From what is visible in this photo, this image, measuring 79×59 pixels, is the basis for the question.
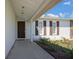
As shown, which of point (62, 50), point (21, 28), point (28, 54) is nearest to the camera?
point (28, 54)

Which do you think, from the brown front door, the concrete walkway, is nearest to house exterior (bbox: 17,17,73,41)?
the brown front door

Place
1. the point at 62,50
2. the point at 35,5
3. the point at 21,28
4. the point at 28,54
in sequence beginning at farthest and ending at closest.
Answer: the point at 21,28 → the point at 35,5 → the point at 62,50 → the point at 28,54

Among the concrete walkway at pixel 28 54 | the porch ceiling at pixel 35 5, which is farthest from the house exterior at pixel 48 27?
the concrete walkway at pixel 28 54

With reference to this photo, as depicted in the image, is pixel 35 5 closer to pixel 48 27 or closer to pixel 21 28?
pixel 48 27

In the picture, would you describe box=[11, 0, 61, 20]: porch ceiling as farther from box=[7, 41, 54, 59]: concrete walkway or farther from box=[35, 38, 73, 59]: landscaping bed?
box=[7, 41, 54, 59]: concrete walkway

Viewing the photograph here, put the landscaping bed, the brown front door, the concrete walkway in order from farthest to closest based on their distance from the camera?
the brown front door, the concrete walkway, the landscaping bed

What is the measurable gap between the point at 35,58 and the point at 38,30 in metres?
13.7

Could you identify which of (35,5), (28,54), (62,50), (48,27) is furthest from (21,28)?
(62,50)

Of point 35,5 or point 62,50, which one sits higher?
point 35,5

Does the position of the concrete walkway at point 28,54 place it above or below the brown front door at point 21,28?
below

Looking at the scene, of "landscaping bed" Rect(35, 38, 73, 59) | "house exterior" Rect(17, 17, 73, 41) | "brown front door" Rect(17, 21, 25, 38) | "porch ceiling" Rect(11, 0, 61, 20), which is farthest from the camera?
"brown front door" Rect(17, 21, 25, 38)

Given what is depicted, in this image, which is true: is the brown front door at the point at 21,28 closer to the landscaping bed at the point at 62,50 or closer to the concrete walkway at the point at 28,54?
the concrete walkway at the point at 28,54

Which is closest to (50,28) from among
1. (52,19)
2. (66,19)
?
(52,19)
